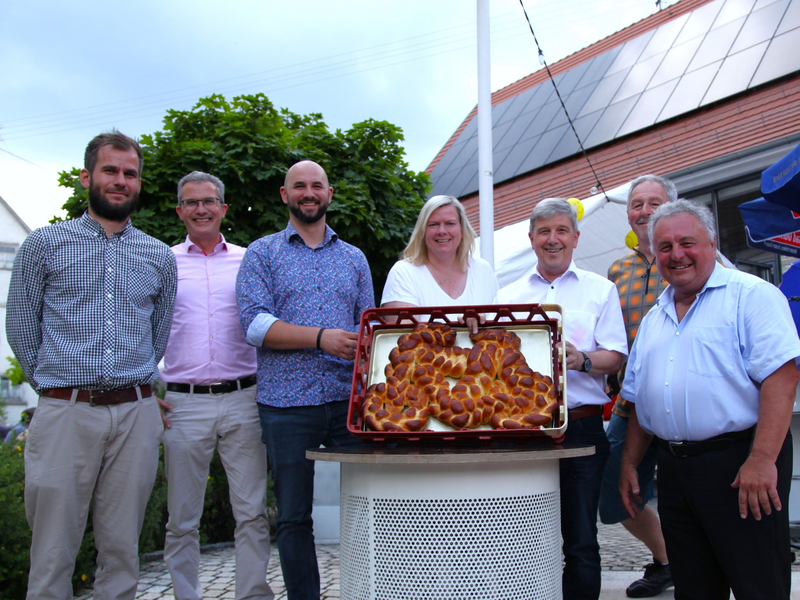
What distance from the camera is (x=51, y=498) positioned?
2789 mm

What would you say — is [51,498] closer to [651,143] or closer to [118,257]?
[118,257]

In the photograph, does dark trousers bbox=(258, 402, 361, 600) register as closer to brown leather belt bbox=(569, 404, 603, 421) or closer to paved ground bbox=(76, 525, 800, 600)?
brown leather belt bbox=(569, 404, 603, 421)

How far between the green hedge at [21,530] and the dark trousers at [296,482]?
175cm

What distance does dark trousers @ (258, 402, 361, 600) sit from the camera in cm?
294

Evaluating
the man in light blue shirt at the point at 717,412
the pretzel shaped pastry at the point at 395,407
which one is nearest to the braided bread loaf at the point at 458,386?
the pretzel shaped pastry at the point at 395,407

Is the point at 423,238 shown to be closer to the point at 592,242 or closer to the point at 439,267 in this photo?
the point at 439,267

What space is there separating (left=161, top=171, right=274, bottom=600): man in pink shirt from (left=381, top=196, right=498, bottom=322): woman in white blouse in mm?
895

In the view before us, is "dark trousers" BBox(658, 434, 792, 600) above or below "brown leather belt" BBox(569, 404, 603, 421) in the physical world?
below

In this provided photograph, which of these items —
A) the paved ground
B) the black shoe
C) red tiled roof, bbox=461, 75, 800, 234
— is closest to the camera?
the black shoe

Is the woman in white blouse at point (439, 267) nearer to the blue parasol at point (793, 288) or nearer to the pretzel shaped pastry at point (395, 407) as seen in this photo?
the pretzel shaped pastry at point (395, 407)

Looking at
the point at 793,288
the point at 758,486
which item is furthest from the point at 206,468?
the point at 793,288

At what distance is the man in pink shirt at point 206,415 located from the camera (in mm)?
3328

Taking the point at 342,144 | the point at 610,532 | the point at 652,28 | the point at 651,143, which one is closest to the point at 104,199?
the point at 610,532

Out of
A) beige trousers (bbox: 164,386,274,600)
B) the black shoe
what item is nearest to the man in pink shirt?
beige trousers (bbox: 164,386,274,600)
